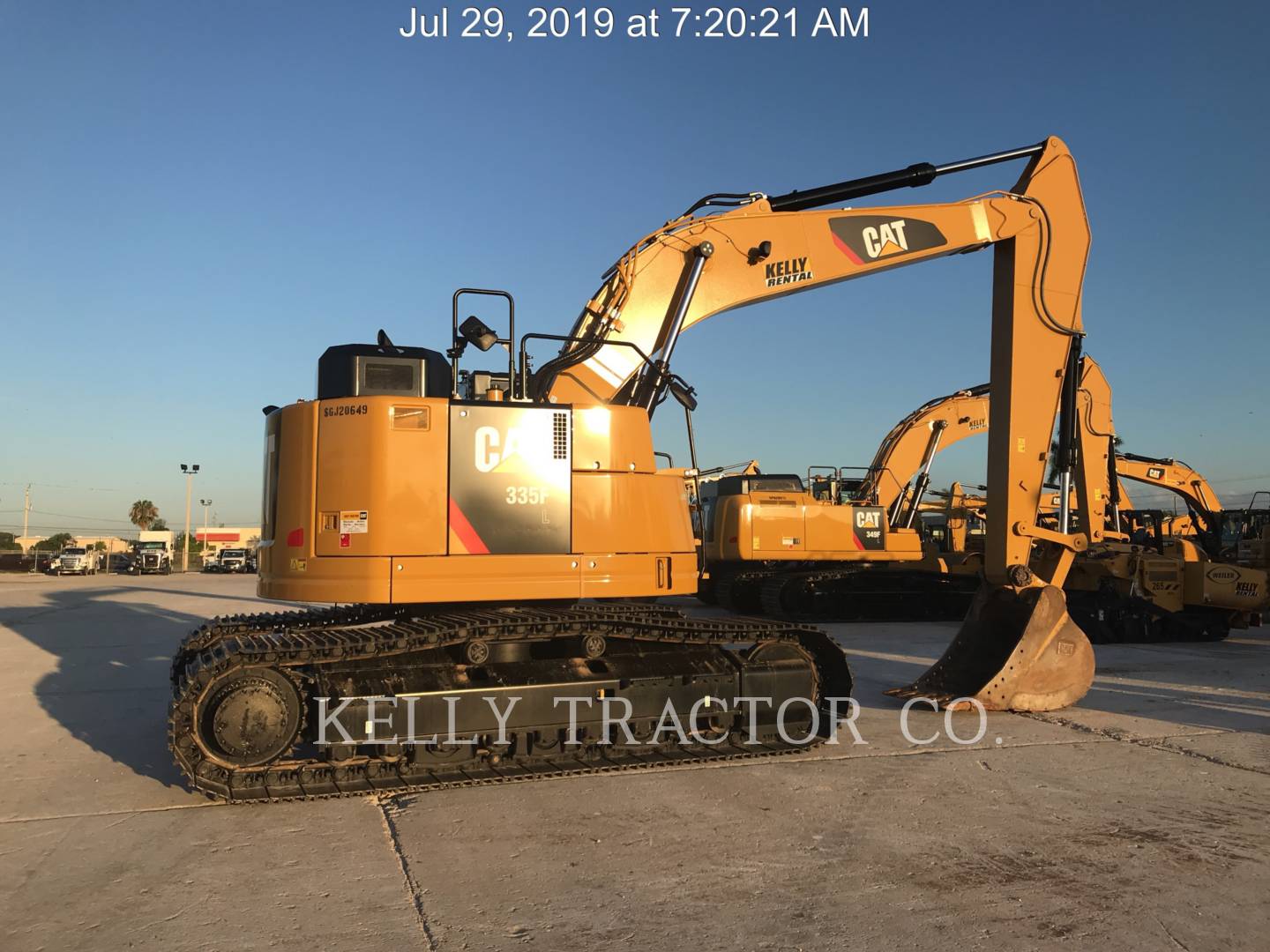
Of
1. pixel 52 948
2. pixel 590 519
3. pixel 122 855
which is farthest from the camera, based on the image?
pixel 590 519

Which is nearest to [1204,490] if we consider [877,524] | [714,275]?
[877,524]

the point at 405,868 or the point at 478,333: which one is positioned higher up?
the point at 478,333

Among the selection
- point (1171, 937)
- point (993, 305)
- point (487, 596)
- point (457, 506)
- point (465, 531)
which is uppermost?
point (993, 305)

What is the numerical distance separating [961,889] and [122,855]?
4.25 m

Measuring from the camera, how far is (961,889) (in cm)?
462

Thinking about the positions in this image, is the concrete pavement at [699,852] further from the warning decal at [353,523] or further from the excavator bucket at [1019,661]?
the warning decal at [353,523]

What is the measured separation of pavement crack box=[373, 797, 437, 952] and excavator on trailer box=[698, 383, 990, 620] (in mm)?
13386

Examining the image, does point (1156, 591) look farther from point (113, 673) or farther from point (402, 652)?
point (113, 673)

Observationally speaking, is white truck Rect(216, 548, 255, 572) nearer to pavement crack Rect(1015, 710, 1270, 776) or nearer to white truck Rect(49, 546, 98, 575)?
white truck Rect(49, 546, 98, 575)

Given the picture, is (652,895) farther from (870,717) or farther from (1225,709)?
(1225,709)

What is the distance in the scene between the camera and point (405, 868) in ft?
16.1

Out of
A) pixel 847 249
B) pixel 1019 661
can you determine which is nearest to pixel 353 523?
pixel 847 249

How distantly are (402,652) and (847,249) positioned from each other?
5668mm

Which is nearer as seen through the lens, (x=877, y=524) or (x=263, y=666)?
(x=263, y=666)
